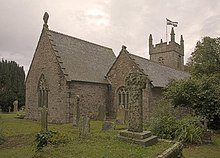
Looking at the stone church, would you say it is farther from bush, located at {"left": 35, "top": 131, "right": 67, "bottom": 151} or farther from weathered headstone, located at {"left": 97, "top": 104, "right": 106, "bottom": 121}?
bush, located at {"left": 35, "top": 131, "right": 67, "bottom": 151}

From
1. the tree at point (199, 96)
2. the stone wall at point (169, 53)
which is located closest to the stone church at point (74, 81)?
the tree at point (199, 96)

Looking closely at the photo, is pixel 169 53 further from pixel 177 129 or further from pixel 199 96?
pixel 177 129

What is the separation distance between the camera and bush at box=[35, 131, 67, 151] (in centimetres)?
943

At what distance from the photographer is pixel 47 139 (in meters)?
9.90

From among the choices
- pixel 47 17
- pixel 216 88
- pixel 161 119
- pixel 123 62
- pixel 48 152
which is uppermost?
pixel 47 17

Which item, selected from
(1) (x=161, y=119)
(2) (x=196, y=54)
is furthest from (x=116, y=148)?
(2) (x=196, y=54)

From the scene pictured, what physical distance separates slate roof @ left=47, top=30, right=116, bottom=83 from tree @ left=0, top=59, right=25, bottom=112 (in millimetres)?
16972

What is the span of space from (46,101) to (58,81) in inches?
113

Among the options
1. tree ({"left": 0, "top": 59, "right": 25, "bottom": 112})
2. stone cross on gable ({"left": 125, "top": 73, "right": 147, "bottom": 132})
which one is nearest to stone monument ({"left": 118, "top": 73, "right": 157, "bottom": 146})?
stone cross on gable ({"left": 125, "top": 73, "right": 147, "bottom": 132})

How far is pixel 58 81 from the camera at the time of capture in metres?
22.5

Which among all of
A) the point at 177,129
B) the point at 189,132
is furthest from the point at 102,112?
the point at 189,132

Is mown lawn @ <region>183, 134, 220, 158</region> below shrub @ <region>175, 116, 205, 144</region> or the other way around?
below

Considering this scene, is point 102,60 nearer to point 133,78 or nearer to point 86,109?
point 86,109

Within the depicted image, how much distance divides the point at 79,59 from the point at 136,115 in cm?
1640
